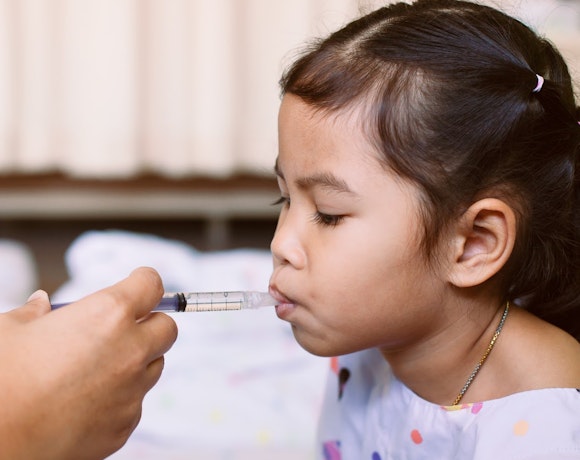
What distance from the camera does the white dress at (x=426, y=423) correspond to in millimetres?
830

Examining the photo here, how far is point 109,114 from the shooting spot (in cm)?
292

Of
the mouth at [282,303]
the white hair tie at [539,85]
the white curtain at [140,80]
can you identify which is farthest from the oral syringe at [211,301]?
the white curtain at [140,80]

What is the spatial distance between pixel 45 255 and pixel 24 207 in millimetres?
202

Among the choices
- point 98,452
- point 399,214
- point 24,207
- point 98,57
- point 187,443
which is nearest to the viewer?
point 98,452

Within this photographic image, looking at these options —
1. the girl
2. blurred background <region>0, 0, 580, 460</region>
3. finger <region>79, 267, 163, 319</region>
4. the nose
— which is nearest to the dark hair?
the girl

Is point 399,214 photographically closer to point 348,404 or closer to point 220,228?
point 348,404

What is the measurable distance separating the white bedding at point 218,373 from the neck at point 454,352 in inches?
13.1

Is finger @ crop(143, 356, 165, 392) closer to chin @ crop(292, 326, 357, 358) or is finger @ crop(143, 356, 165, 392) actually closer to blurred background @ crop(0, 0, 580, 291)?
chin @ crop(292, 326, 357, 358)

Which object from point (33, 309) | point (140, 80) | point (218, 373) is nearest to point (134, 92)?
point (140, 80)

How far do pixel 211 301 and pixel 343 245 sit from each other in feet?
0.55

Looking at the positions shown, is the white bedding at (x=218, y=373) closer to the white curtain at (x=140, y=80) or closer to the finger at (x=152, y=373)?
the finger at (x=152, y=373)

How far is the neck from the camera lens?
0.96 m

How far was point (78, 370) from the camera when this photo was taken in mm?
714

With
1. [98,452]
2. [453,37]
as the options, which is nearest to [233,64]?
[453,37]
